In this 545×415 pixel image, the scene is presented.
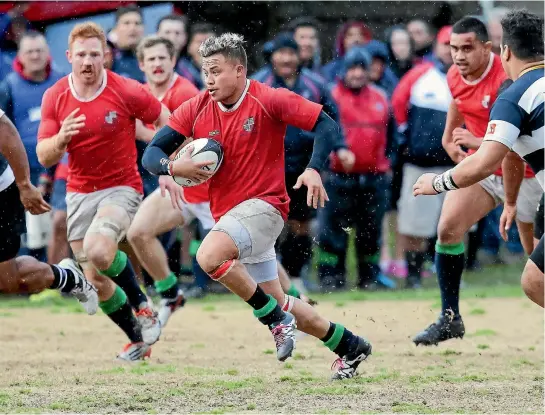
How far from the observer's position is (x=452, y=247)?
346 inches

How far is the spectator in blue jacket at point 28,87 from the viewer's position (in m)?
11.9

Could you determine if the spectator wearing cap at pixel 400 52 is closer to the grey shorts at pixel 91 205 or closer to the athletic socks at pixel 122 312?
the grey shorts at pixel 91 205

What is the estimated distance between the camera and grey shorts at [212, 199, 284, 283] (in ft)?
23.6

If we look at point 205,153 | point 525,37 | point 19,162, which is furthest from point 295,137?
point 525,37

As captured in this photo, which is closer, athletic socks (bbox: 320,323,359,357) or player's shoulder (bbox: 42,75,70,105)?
athletic socks (bbox: 320,323,359,357)

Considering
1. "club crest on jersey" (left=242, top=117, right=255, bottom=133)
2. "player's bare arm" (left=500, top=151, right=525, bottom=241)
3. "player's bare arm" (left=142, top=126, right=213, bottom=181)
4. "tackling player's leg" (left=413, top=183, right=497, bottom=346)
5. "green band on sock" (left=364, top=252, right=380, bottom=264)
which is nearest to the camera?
"player's bare arm" (left=142, top=126, right=213, bottom=181)

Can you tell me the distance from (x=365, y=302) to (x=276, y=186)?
4.52 metres

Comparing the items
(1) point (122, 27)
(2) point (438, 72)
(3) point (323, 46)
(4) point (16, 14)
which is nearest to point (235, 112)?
(1) point (122, 27)

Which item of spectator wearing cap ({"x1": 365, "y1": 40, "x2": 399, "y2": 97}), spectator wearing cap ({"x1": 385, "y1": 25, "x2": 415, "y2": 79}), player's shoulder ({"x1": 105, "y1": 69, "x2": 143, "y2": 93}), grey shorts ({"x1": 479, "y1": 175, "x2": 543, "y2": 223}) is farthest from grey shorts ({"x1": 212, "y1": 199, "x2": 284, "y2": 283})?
spectator wearing cap ({"x1": 385, "y1": 25, "x2": 415, "y2": 79})

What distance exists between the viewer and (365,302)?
11.8m

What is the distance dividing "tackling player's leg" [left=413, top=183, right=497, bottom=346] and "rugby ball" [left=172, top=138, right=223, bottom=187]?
82.6 inches

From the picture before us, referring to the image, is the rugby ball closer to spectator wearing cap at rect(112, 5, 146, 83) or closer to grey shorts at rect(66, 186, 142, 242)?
grey shorts at rect(66, 186, 142, 242)

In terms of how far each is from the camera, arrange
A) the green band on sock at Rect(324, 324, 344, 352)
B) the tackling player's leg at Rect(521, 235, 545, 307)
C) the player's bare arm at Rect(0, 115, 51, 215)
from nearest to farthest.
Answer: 1. the tackling player's leg at Rect(521, 235, 545, 307)
2. the green band on sock at Rect(324, 324, 344, 352)
3. the player's bare arm at Rect(0, 115, 51, 215)

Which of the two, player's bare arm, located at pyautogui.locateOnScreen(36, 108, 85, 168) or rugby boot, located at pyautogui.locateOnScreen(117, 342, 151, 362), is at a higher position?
player's bare arm, located at pyautogui.locateOnScreen(36, 108, 85, 168)
